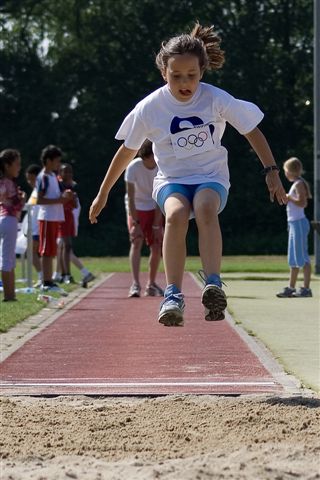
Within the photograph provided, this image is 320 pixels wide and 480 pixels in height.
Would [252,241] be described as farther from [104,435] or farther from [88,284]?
[104,435]

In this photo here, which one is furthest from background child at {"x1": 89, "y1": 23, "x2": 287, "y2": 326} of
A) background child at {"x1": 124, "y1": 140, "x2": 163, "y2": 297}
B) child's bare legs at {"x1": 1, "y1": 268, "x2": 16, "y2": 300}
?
background child at {"x1": 124, "y1": 140, "x2": 163, "y2": 297}

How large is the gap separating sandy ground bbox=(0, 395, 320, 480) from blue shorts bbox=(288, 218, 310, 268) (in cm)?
886

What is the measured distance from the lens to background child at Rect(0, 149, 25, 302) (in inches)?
564

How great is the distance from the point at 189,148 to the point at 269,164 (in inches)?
20.0

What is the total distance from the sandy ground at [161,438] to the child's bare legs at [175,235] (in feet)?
2.63

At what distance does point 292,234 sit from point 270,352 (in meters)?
6.92

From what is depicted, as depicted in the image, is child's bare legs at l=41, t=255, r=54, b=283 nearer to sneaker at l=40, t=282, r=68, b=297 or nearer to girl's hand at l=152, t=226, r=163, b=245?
sneaker at l=40, t=282, r=68, b=297

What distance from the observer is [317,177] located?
2422cm

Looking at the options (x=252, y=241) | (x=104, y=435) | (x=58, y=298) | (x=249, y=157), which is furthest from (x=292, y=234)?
(x=249, y=157)

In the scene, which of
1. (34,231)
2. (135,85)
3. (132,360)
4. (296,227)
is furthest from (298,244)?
(135,85)

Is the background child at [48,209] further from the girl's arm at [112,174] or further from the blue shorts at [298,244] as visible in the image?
the girl's arm at [112,174]

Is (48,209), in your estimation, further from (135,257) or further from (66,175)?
(66,175)

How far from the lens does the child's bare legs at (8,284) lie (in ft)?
46.9

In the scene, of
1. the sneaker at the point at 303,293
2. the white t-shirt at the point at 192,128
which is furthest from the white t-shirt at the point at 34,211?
the white t-shirt at the point at 192,128
